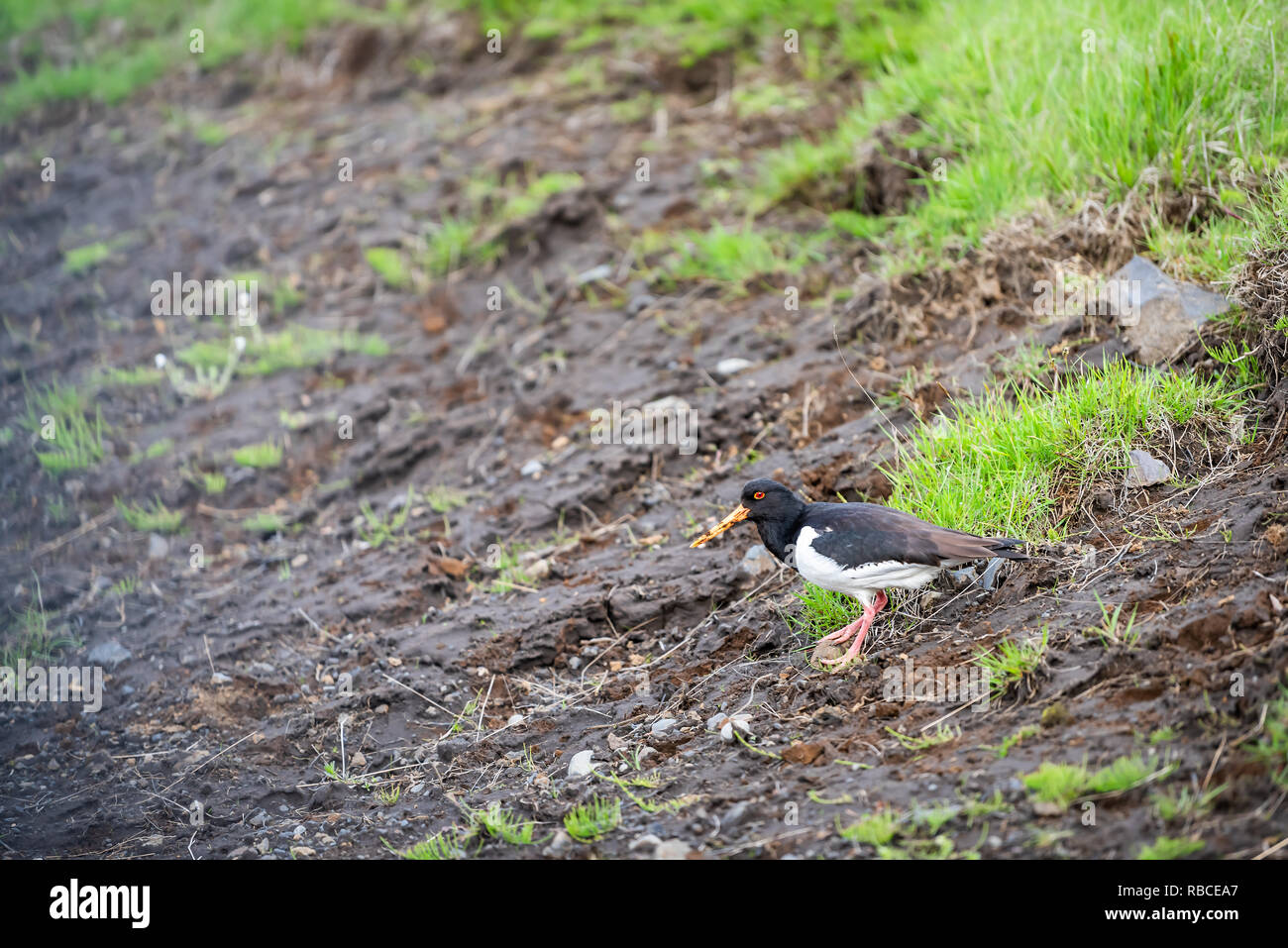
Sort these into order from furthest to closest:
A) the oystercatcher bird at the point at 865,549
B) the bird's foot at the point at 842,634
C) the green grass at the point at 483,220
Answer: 1. the green grass at the point at 483,220
2. the bird's foot at the point at 842,634
3. the oystercatcher bird at the point at 865,549

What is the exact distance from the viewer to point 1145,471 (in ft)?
15.1

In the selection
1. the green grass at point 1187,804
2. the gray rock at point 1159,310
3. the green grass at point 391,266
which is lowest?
the green grass at point 1187,804

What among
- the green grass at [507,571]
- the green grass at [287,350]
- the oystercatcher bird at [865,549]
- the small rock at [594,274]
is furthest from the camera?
the green grass at [287,350]

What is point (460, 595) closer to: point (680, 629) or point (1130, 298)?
point (680, 629)

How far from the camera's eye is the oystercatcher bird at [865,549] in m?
4.20

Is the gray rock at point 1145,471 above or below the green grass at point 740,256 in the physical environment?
below

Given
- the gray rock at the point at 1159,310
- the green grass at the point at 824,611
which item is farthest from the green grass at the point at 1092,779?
the gray rock at the point at 1159,310

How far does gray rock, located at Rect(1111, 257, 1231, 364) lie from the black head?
1947mm

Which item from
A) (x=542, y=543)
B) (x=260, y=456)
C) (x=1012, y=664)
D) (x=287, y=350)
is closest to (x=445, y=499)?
(x=542, y=543)

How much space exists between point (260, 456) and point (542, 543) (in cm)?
235

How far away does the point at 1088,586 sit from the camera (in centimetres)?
421

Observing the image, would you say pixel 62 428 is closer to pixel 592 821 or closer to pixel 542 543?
pixel 542 543

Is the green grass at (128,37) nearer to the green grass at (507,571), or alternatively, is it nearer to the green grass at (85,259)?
the green grass at (85,259)

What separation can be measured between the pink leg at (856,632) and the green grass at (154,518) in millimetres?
4481
